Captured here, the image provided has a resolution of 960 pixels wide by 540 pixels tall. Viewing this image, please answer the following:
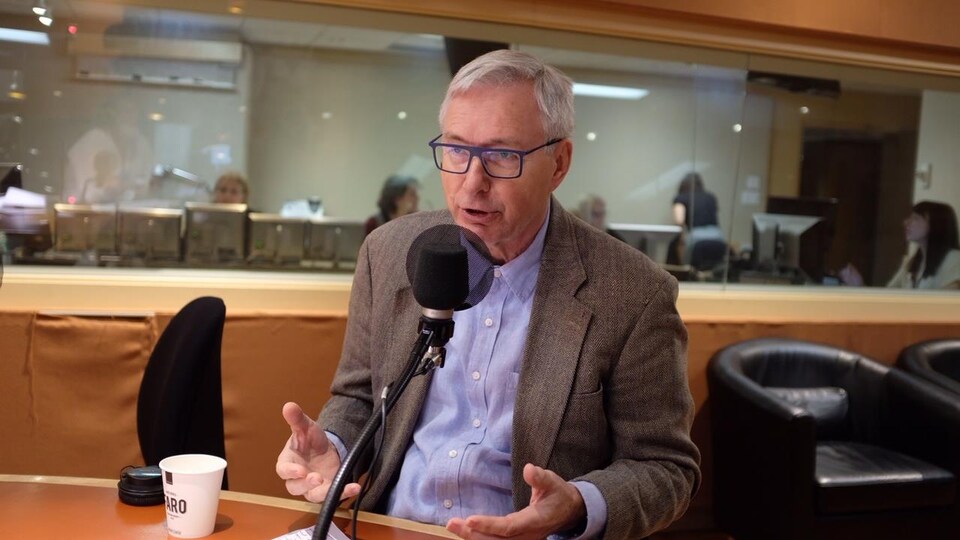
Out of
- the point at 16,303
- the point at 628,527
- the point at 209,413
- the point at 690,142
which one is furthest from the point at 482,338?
the point at 690,142

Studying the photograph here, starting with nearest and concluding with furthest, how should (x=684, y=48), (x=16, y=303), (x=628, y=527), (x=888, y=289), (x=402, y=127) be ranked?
(x=628, y=527), (x=16, y=303), (x=684, y=48), (x=888, y=289), (x=402, y=127)

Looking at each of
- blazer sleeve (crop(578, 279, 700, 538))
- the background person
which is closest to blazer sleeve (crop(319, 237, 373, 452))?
blazer sleeve (crop(578, 279, 700, 538))

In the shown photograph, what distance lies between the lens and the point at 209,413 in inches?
77.6

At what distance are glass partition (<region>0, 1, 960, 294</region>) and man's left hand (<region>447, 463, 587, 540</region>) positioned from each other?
2.66 m

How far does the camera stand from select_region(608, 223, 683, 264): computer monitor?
5047mm

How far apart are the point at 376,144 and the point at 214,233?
1.46 metres

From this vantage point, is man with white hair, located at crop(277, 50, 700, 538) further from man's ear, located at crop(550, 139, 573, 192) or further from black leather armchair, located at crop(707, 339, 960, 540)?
black leather armchair, located at crop(707, 339, 960, 540)

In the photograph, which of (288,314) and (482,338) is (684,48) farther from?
(482,338)

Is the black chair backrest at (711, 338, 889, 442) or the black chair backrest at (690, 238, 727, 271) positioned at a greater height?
the black chair backrest at (690, 238, 727, 271)

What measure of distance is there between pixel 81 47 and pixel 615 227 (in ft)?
10.1

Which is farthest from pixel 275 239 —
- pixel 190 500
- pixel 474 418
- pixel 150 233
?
pixel 190 500

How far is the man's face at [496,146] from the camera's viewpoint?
5.20ft

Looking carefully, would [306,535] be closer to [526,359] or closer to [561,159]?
Answer: [526,359]

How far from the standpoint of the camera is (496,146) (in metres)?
1.59
